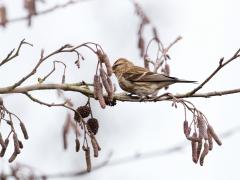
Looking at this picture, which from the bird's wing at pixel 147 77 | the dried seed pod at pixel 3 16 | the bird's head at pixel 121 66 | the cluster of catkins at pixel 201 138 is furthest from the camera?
the bird's head at pixel 121 66

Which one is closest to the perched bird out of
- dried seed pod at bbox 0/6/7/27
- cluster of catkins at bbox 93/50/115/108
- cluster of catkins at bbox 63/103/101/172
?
dried seed pod at bbox 0/6/7/27

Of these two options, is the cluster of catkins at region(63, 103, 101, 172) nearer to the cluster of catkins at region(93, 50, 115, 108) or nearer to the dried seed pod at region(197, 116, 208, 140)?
the cluster of catkins at region(93, 50, 115, 108)

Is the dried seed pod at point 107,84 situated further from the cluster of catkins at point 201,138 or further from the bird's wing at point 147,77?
the bird's wing at point 147,77

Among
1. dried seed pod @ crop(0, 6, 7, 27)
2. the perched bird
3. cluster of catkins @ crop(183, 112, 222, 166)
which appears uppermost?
dried seed pod @ crop(0, 6, 7, 27)

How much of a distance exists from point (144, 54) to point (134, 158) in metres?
1.52

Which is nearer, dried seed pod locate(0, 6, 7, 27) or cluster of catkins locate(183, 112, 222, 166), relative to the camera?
cluster of catkins locate(183, 112, 222, 166)

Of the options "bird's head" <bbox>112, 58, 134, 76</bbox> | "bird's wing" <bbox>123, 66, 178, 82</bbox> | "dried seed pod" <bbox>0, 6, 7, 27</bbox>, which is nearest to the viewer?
"dried seed pod" <bbox>0, 6, 7, 27</bbox>

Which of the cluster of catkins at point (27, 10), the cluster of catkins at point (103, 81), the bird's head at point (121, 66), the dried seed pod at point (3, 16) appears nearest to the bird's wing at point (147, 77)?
the bird's head at point (121, 66)

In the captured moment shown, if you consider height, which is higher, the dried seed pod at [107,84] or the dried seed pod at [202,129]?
the dried seed pod at [107,84]

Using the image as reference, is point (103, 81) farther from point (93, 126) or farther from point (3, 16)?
point (3, 16)

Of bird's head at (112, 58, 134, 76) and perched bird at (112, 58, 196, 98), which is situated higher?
bird's head at (112, 58, 134, 76)

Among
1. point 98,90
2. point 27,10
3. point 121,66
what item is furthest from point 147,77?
point 98,90

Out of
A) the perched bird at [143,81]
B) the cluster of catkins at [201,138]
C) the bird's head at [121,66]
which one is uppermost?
the bird's head at [121,66]

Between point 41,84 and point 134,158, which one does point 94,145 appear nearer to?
point 41,84
